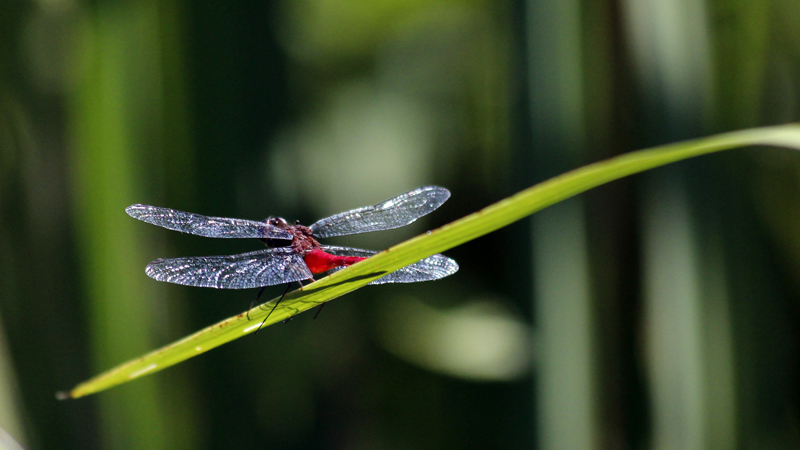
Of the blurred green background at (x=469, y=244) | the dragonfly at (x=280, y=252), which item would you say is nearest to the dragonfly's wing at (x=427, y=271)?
the dragonfly at (x=280, y=252)

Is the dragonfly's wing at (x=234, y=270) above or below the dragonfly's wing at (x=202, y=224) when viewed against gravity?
below

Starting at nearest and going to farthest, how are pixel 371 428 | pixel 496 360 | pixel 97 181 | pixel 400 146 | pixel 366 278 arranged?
pixel 366 278, pixel 97 181, pixel 496 360, pixel 371 428, pixel 400 146

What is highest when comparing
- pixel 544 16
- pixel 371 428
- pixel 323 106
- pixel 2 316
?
pixel 544 16

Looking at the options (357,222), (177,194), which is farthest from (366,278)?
(177,194)

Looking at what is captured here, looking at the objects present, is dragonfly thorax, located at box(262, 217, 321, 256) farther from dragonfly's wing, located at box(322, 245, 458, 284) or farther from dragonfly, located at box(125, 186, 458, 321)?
dragonfly's wing, located at box(322, 245, 458, 284)

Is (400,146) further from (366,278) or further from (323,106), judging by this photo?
(366,278)

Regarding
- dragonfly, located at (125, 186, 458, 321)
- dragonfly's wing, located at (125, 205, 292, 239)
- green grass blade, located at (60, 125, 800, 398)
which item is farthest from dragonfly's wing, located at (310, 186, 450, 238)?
green grass blade, located at (60, 125, 800, 398)

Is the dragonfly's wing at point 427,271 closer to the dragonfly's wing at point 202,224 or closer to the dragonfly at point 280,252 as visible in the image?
the dragonfly at point 280,252
